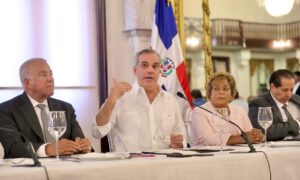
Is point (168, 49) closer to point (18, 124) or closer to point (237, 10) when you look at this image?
point (18, 124)

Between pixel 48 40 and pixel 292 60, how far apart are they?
14.4 metres

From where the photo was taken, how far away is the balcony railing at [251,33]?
661 inches

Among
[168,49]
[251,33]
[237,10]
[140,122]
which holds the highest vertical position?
[237,10]

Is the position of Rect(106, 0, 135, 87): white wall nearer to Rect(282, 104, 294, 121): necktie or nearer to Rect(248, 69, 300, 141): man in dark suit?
Rect(248, 69, 300, 141): man in dark suit

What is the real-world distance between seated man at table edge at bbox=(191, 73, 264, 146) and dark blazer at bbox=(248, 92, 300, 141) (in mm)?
272

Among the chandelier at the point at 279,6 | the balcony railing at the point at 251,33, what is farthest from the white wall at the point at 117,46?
the balcony railing at the point at 251,33

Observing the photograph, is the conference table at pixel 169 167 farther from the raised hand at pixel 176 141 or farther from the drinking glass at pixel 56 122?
the raised hand at pixel 176 141

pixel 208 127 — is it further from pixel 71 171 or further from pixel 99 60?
pixel 99 60

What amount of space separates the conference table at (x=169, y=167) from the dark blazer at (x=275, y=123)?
1121mm

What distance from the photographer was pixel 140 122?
3570 millimetres

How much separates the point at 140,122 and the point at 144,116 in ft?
0.16

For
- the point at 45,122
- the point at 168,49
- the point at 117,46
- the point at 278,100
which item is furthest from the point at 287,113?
the point at 45,122

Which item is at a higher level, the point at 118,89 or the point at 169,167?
the point at 118,89

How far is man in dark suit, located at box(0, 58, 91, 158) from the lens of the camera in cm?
296
